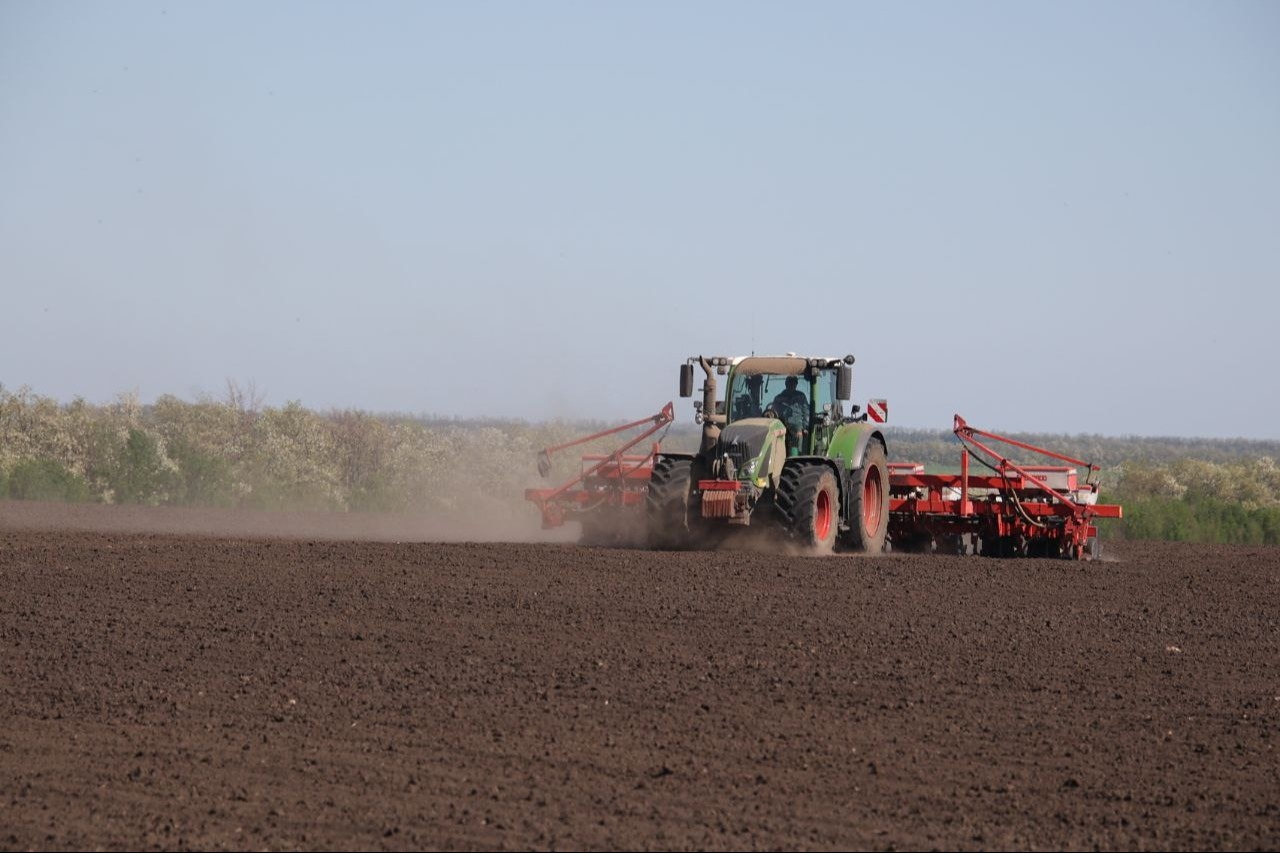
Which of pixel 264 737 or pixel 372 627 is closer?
pixel 264 737

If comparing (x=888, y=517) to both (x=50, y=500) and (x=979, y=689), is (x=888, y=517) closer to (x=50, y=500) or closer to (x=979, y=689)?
(x=979, y=689)

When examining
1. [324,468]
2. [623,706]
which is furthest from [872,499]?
[324,468]

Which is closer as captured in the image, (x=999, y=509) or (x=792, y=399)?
(x=792, y=399)

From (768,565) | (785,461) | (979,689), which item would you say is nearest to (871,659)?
(979,689)

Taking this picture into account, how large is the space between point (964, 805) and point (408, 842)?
2.70 meters

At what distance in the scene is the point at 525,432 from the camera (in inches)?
1686

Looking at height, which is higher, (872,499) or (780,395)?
(780,395)

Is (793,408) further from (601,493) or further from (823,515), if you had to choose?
(601,493)

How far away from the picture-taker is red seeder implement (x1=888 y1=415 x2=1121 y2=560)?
19391mm

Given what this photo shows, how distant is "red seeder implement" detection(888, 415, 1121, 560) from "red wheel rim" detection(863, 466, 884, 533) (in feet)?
1.51

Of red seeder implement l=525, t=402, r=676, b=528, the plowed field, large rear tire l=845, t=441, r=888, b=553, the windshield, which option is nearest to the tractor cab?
the windshield

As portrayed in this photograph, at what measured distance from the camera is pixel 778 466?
727 inches

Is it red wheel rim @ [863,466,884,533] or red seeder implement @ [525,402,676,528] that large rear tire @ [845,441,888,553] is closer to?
red wheel rim @ [863,466,884,533]

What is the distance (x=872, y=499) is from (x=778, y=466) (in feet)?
6.41
